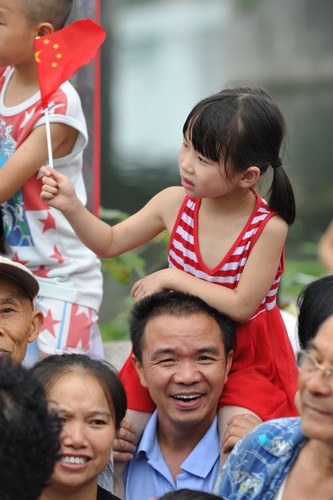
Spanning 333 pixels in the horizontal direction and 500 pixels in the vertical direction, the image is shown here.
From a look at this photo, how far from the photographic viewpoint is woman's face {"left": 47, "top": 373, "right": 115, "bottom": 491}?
288cm

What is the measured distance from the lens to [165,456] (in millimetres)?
3424

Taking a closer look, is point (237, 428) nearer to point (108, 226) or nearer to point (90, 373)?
point (90, 373)

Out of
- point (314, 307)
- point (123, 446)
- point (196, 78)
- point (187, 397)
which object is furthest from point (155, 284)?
point (196, 78)

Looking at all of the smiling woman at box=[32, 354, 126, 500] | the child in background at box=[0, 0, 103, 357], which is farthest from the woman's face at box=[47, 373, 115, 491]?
the child in background at box=[0, 0, 103, 357]

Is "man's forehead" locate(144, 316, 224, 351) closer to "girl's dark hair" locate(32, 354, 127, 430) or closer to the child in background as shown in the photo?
"girl's dark hair" locate(32, 354, 127, 430)

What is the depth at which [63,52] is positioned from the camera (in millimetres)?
3629

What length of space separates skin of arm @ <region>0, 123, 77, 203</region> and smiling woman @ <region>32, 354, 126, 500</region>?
0.84 meters

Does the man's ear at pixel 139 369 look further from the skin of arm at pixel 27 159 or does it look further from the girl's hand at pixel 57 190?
the skin of arm at pixel 27 159

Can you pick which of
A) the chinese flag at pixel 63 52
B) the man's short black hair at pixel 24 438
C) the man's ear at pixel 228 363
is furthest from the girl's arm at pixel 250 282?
the man's short black hair at pixel 24 438

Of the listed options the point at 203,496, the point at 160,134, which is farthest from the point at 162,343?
the point at 160,134

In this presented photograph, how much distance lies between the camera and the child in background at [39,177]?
375 cm

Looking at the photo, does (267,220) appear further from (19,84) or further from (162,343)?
(19,84)

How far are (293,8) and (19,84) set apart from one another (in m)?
18.5

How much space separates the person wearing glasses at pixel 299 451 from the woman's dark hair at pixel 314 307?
0.81ft
